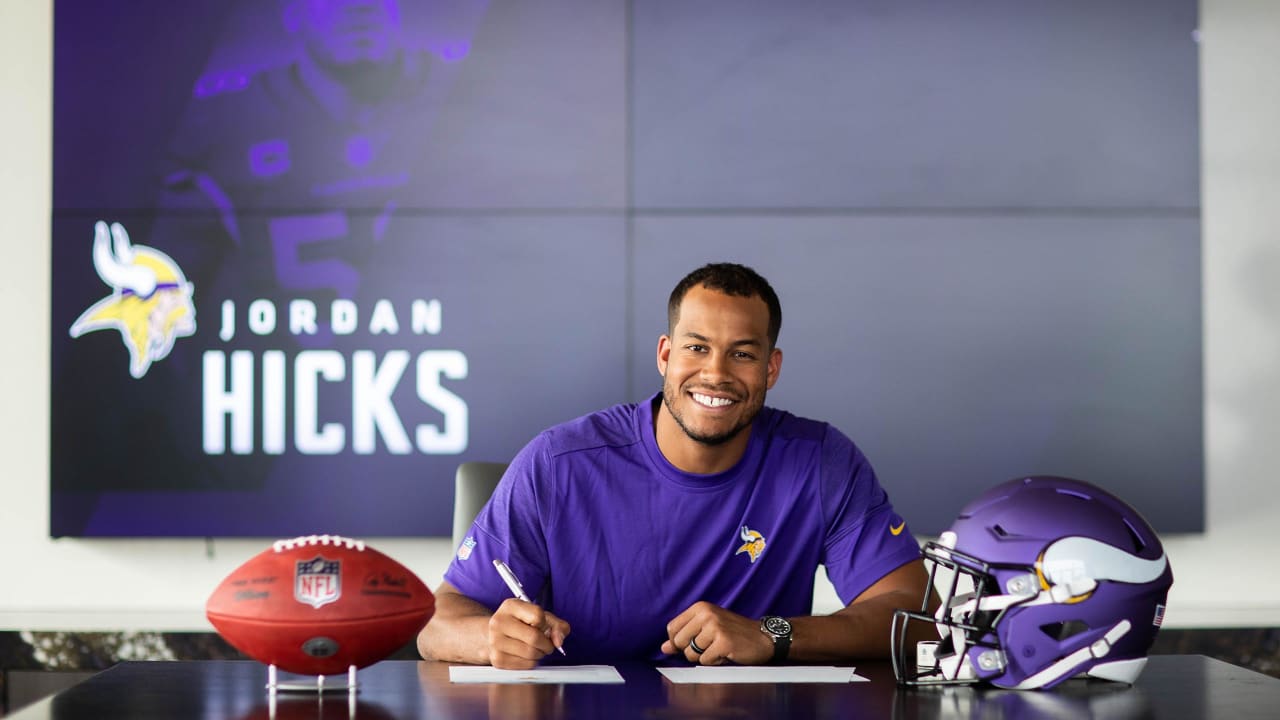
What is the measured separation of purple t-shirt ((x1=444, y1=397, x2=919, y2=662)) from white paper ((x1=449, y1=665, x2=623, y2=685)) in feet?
1.18

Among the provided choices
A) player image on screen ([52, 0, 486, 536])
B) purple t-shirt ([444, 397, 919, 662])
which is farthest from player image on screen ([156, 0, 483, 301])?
purple t-shirt ([444, 397, 919, 662])

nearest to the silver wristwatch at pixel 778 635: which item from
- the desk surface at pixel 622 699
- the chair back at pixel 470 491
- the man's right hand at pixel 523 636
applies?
the desk surface at pixel 622 699

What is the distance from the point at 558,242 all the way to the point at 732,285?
1123 mm

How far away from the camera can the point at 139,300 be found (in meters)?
3.39

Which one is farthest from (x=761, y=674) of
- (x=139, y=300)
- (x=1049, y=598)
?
(x=139, y=300)

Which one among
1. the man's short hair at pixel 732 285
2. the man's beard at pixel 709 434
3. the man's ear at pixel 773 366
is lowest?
the man's beard at pixel 709 434

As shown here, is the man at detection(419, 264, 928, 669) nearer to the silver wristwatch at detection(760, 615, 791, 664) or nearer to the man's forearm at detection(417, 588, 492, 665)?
the man's forearm at detection(417, 588, 492, 665)

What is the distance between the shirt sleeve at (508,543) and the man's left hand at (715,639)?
0.39 meters

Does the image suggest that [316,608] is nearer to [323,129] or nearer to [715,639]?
[715,639]

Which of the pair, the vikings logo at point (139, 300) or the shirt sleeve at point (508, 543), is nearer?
the shirt sleeve at point (508, 543)

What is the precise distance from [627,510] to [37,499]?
2021 millimetres

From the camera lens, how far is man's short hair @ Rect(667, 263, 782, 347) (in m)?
2.39

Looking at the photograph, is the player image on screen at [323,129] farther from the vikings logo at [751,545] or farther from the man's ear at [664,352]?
the vikings logo at [751,545]

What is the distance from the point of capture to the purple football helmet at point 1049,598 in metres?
1.73
